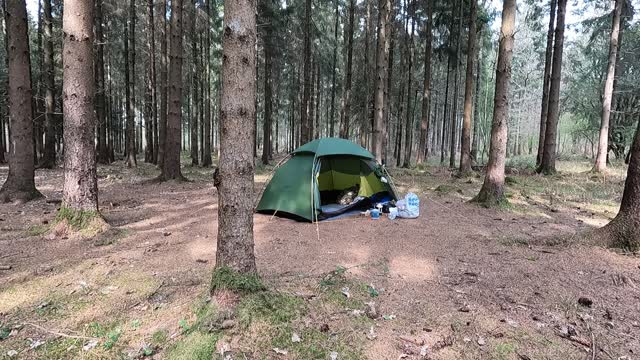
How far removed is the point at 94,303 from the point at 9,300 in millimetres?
815

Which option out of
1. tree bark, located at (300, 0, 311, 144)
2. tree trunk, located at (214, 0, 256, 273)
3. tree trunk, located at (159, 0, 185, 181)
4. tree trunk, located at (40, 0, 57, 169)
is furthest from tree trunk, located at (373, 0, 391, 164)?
tree trunk, located at (40, 0, 57, 169)

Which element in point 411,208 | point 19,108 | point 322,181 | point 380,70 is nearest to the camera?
point 411,208

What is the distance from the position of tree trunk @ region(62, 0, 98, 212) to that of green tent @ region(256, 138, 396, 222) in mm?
3257

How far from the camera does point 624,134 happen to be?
1956 centimetres

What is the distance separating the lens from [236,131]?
2807mm

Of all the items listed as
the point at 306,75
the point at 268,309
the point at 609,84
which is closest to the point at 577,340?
the point at 268,309

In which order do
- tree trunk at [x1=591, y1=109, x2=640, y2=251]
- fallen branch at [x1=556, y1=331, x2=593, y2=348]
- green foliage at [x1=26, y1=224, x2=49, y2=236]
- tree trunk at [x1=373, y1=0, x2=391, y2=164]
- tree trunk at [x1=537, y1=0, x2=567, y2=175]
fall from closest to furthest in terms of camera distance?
fallen branch at [x1=556, y1=331, x2=593, y2=348] → tree trunk at [x1=591, y1=109, x2=640, y2=251] → green foliage at [x1=26, y1=224, x2=49, y2=236] → tree trunk at [x1=373, y1=0, x2=391, y2=164] → tree trunk at [x1=537, y1=0, x2=567, y2=175]

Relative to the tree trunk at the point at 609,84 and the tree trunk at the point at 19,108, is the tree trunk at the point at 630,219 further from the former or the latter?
the tree trunk at the point at 609,84

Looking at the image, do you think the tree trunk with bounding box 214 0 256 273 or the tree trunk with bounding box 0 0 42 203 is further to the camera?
the tree trunk with bounding box 0 0 42 203

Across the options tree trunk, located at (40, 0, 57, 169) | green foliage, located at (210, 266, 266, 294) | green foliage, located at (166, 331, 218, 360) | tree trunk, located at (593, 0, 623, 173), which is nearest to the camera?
green foliage, located at (166, 331, 218, 360)

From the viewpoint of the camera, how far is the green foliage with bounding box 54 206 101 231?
5.29m

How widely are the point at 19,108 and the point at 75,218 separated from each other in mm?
3933

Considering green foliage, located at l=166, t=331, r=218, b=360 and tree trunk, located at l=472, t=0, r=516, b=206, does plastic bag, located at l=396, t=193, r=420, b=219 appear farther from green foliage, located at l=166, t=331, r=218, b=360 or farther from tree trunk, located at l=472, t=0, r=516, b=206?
green foliage, located at l=166, t=331, r=218, b=360

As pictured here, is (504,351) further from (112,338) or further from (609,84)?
(609,84)
